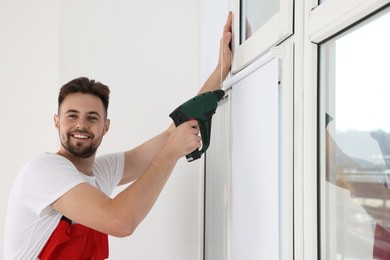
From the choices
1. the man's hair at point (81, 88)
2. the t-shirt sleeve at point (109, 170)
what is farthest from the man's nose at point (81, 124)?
the t-shirt sleeve at point (109, 170)

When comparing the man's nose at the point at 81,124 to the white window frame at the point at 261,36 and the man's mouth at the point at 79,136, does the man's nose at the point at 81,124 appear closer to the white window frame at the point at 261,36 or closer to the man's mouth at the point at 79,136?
the man's mouth at the point at 79,136

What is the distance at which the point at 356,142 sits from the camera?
0.83 metres

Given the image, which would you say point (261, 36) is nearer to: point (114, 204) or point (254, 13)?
point (254, 13)

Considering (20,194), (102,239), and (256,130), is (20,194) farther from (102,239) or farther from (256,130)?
(256,130)

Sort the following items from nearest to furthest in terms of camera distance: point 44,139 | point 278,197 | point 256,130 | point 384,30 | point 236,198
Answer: point 384,30 → point 278,197 → point 256,130 → point 236,198 → point 44,139

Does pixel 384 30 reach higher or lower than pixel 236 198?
higher

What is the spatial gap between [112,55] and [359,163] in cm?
158

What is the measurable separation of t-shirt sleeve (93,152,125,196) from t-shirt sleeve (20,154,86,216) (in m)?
0.42

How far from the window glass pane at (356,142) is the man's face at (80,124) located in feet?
3.44

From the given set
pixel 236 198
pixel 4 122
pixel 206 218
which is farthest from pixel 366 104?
pixel 4 122

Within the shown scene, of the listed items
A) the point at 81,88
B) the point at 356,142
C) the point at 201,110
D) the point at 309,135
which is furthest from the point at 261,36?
the point at 81,88

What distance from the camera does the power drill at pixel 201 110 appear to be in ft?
4.71

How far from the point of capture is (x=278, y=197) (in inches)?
42.9

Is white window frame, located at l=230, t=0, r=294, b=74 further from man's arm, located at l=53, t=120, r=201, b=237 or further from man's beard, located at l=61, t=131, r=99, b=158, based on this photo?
man's beard, located at l=61, t=131, r=99, b=158
